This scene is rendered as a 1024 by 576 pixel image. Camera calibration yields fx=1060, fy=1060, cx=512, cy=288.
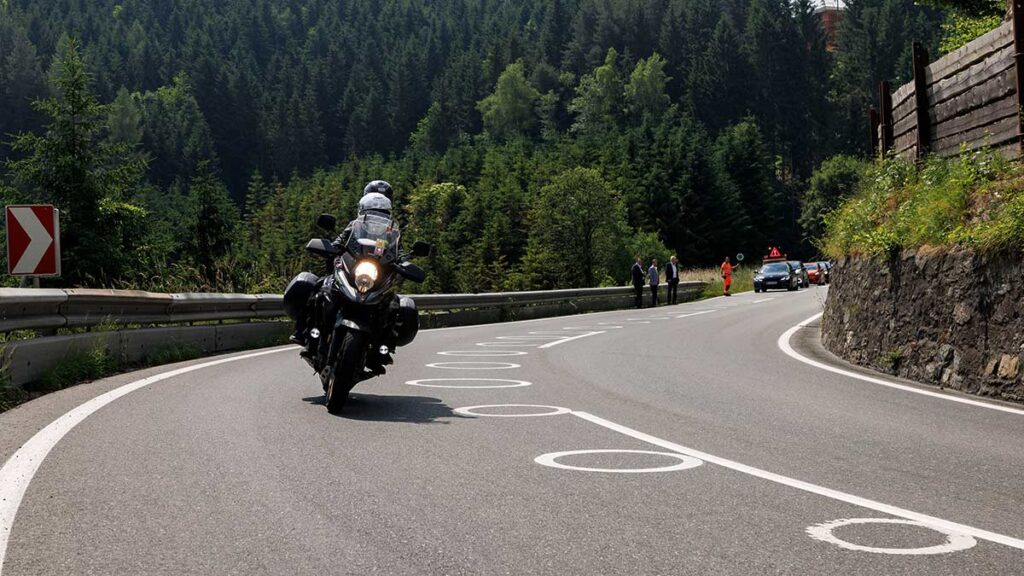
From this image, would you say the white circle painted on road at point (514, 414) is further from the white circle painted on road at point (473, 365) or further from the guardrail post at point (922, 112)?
the guardrail post at point (922, 112)

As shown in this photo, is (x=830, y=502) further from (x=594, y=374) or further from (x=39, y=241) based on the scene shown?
(x=39, y=241)

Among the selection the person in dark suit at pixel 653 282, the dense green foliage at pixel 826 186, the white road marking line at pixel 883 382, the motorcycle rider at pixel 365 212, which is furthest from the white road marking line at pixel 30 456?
the dense green foliage at pixel 826 186

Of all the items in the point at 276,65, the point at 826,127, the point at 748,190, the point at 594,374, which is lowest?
the point at 594,374

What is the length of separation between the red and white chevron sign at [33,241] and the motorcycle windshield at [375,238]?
3.97m

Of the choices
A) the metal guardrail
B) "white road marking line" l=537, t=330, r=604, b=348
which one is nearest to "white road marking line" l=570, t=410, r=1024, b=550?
the metal guardrail

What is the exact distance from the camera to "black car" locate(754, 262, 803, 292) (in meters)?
50.0

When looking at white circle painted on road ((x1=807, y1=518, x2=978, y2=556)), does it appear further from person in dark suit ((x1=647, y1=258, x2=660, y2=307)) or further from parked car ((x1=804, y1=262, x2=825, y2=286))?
parked car ((x1=804, y1=262, x2=825, y2=286))

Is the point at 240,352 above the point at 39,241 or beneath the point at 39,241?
beneath

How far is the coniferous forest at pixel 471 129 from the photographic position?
3784cm

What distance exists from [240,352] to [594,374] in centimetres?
553

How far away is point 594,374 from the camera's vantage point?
37.8ft

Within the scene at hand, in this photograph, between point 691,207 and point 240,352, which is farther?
point 691,207

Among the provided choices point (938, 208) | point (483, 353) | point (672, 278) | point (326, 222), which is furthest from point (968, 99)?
point (672, 278)

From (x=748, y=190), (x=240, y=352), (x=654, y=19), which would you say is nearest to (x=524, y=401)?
(x=240, y=352)
